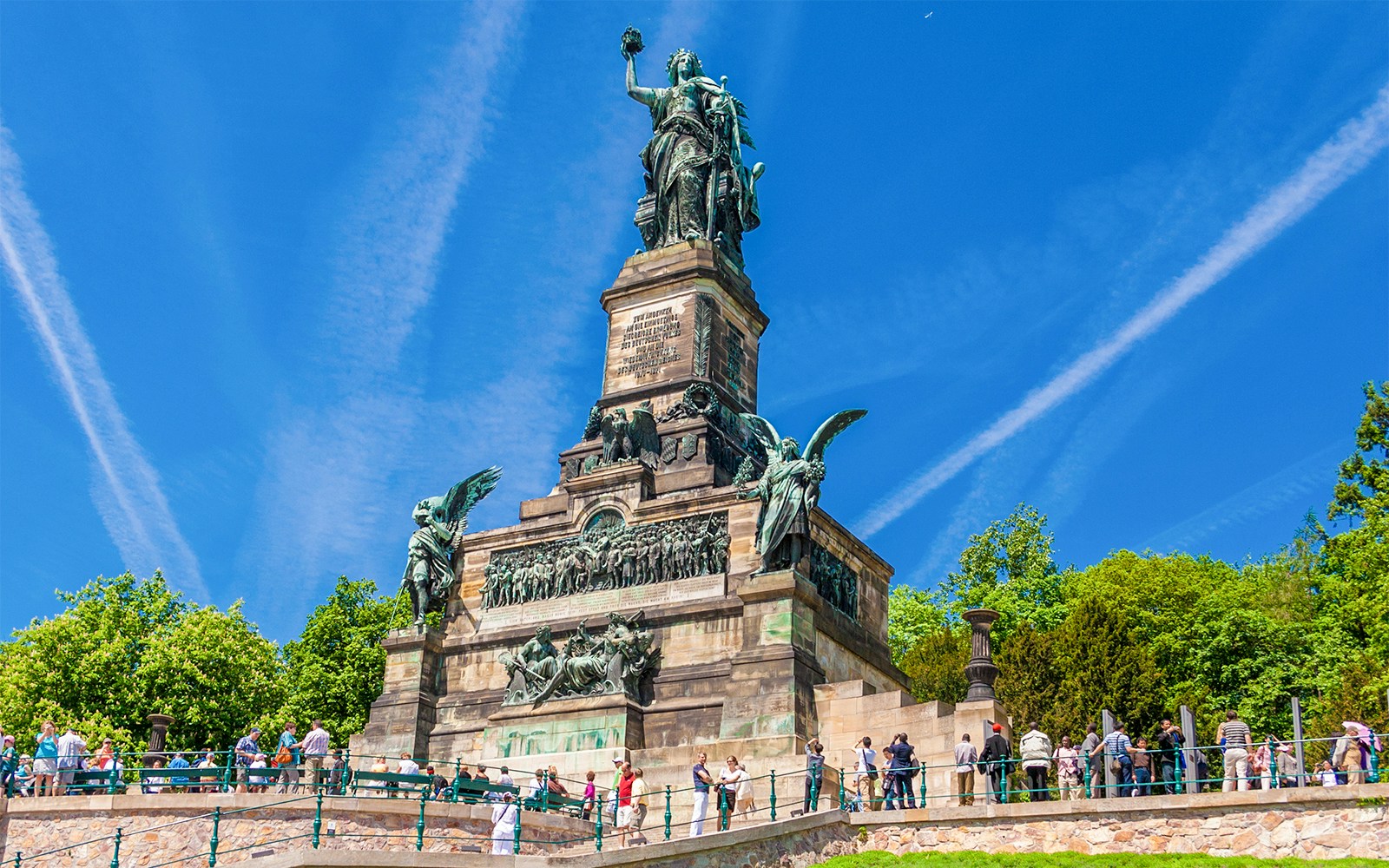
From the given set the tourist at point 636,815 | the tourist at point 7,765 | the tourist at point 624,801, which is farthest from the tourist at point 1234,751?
the tourist at point 7,765

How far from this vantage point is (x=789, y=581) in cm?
3056

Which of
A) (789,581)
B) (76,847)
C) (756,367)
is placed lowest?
(76,847)

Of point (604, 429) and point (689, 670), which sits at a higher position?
point (604, 429)

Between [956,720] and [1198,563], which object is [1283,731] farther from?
[956,720]

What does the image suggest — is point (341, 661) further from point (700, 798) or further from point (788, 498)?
point (700, 798)

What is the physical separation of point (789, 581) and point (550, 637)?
517cm

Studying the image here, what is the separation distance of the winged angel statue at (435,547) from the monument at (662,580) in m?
0.04

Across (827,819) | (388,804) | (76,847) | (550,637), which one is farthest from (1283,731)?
(76,847)

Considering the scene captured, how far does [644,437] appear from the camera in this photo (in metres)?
35.3

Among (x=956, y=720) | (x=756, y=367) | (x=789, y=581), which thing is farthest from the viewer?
(x=756, y=367)

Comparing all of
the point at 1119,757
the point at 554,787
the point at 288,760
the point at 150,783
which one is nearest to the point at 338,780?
the point at 288,760

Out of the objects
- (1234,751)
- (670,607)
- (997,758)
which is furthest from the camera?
(670,607)

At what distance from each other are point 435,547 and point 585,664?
17.0 ft

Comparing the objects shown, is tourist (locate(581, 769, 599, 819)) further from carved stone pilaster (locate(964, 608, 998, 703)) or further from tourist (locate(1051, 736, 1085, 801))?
tourist (locate(1051, 736, 1085, 801))
